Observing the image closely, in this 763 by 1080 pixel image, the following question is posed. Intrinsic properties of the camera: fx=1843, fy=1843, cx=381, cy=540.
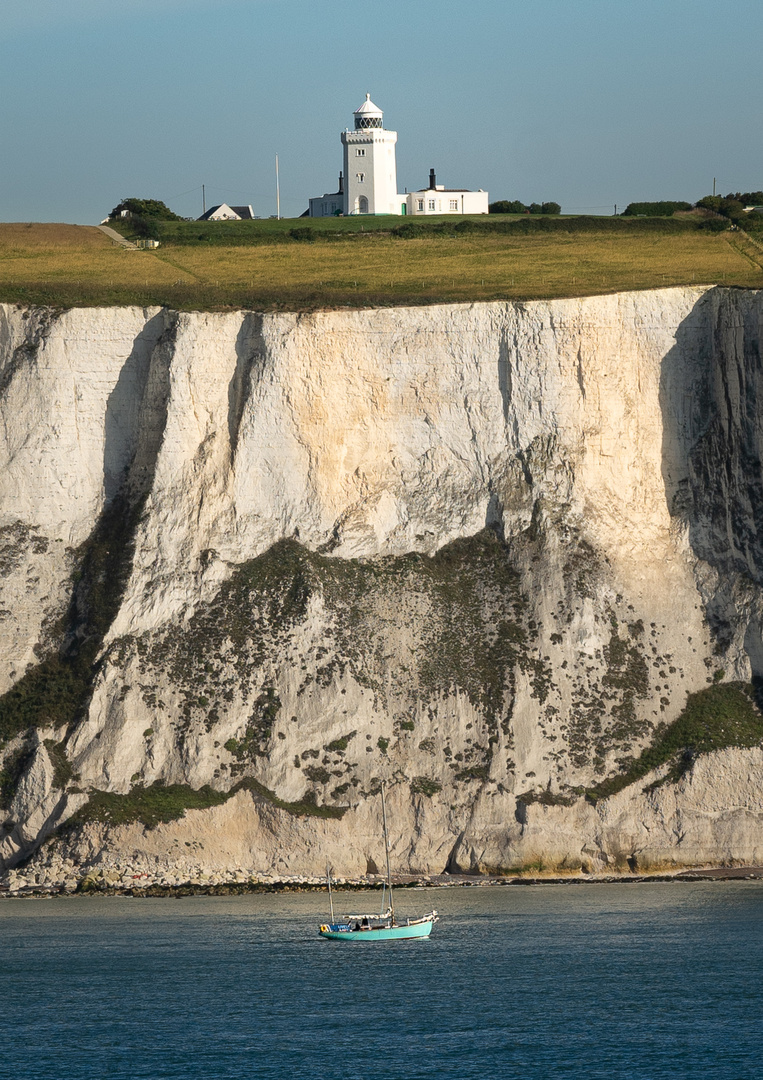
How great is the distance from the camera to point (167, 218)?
10006 centimetres

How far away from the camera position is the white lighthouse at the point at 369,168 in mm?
105188

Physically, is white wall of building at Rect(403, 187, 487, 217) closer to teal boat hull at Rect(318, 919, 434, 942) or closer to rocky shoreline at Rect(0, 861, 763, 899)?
rocky shoreline at Rect(0, 861, 763, 899)

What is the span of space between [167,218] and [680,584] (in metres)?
41.3

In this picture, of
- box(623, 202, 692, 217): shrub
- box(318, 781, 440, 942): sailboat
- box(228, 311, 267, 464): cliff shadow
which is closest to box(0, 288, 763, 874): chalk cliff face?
box(228, 311, 267, 464): cliff shadow

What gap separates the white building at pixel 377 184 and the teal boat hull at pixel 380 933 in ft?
187

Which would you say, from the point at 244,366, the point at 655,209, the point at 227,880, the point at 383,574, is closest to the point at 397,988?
the point at 227,880

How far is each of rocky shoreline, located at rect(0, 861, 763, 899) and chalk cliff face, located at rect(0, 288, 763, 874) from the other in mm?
635

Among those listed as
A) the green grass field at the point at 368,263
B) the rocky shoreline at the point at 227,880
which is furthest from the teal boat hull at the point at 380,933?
the green grass field at the point at 368,263

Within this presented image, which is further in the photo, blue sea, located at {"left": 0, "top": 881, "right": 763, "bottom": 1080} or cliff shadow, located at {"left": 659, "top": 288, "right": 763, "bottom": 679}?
cliff shadow, located at {"left": 659, "top": 288, "right": 763, "bottom": 679}

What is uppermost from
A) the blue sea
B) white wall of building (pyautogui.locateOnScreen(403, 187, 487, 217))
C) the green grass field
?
white wall of building (pyautogui.locateOnScreen(403, 187, 487, 217))

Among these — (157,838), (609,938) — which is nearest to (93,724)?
(157,838)

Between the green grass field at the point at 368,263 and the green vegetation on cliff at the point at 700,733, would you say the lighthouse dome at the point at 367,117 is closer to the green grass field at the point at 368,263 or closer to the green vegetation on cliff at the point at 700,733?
the green grass field at the point at 368,263

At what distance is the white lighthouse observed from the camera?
345ft

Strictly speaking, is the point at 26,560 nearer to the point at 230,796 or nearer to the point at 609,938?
the point at 230,796
